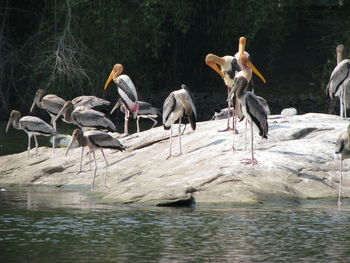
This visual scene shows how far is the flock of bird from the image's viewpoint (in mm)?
13109

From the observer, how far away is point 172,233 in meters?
9.80

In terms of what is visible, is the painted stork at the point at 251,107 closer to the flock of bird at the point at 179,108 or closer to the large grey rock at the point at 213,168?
the flock of bird at the point at 179,108

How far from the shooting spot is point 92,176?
14.7m

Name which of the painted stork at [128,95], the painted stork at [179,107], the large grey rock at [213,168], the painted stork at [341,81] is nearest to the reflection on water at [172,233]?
the large grey rock at [213,168]

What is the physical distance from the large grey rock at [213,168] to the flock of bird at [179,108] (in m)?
0.30

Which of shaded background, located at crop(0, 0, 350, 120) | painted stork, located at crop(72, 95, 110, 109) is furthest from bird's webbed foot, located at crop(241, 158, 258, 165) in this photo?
shaded background, located at crop(0, 0, 350, 120)

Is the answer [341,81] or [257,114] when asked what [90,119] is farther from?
[341,81]

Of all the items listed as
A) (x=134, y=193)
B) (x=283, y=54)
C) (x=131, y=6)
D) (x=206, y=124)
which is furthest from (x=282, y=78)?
(x=134, y=193)

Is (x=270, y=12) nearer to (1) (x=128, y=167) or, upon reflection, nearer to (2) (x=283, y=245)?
(1) (x=128, y=167)

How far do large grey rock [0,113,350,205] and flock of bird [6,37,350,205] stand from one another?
303 mm

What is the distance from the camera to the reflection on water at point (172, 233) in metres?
8.67

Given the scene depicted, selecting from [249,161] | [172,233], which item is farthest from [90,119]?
[172,233]

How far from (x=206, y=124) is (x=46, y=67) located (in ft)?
38.7

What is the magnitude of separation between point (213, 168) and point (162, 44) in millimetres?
18320
